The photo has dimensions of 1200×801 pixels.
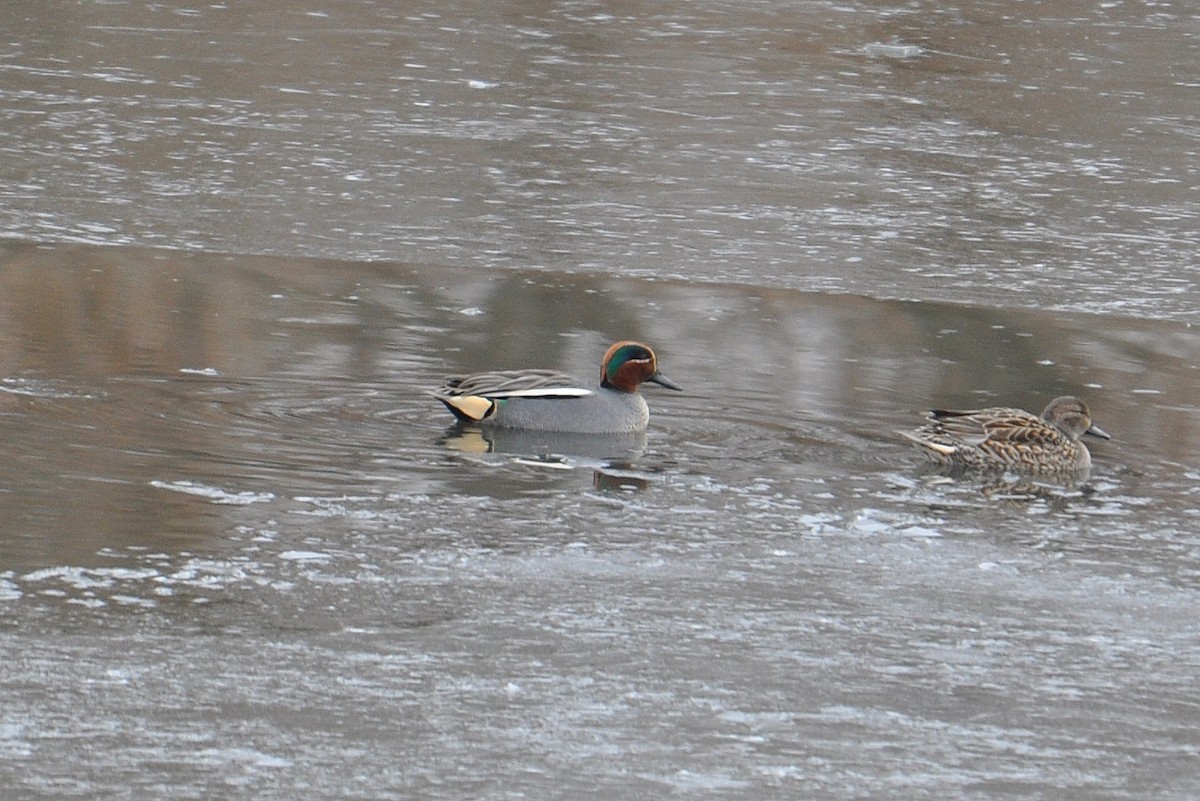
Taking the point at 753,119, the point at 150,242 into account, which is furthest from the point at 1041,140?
the point at 150,242

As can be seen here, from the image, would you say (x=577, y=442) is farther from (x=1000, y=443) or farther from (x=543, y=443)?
(x=1000, y=443)

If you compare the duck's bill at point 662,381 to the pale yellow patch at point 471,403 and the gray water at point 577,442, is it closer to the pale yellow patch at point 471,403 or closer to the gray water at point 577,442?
the gray water at point 577,442

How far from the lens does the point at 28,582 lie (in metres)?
5.82

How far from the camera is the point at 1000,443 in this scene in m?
7.70

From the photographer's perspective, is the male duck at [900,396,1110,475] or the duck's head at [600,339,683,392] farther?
the duck's head at [600,339,683,392]

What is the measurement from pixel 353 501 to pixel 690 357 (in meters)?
3.02

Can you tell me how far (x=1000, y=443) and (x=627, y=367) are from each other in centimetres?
152

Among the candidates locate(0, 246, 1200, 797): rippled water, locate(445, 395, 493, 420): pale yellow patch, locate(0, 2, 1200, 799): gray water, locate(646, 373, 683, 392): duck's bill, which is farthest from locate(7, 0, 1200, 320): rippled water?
locate(445, 395, 493, 420): pale yellow patch

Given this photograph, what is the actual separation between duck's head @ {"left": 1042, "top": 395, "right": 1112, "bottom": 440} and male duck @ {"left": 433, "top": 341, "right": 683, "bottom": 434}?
155 cm

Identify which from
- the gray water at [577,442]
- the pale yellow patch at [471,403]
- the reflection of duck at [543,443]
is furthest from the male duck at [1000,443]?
the pale yellow patch at [471,403]

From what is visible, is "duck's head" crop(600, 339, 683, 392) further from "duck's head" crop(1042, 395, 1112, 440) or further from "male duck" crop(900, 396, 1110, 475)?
"duck's head" crop(1042, 395, 1112, 440)

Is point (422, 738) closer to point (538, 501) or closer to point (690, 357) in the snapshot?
point (538, 501)

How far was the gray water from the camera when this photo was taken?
16.4 ft

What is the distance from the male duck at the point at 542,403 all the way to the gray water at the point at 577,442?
13cm
